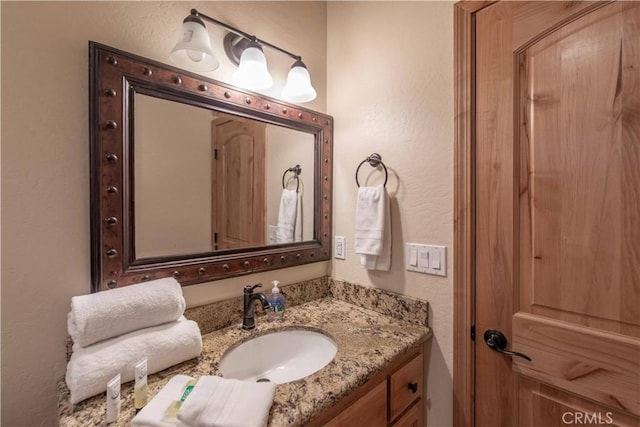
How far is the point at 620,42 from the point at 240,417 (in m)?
1.33

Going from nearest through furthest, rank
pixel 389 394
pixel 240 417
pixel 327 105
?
1. pixel 240 417
2. pixel 389 394
3. pixel 327 105

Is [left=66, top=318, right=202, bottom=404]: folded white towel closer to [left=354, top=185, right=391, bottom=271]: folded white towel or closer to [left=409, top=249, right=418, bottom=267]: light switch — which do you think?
[left=354, top=185, right=391, bottom=271]: folded white towel

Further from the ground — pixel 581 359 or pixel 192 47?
pixel 192 47

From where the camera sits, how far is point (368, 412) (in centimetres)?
84

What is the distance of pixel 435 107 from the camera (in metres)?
1.09

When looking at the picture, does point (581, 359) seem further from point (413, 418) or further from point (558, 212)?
point (413, 418)

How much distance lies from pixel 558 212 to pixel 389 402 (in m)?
0.81

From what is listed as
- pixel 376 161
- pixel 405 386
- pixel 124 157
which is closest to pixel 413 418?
pixel 405 386

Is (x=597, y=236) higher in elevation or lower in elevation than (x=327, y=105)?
lower

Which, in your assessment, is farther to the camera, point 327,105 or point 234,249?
point 327,105

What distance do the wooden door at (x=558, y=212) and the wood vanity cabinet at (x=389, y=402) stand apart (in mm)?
220

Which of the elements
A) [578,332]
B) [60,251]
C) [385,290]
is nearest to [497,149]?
[578,332]

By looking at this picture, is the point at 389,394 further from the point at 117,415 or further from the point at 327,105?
the point at 327,105

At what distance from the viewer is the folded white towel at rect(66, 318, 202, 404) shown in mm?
656
